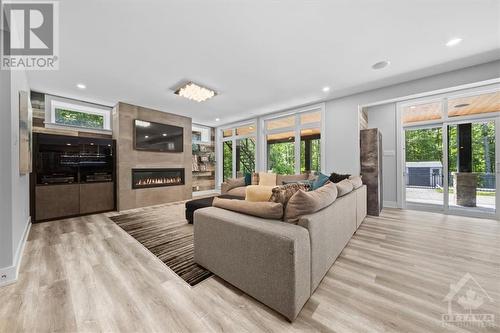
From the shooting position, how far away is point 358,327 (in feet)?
4.09

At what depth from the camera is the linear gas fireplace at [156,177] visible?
15.6ft

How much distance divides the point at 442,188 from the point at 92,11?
673cm

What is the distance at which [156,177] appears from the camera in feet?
17.0

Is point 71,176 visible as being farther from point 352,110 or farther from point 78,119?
point 352,110

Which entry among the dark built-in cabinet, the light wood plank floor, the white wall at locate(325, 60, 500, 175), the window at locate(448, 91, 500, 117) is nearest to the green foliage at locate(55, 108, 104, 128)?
the dark built-in cabinet

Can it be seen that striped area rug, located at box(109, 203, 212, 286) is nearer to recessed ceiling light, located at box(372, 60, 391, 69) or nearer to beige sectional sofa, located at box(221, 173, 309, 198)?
beige sectional sofa, located at box(221, 173, 309, 198)

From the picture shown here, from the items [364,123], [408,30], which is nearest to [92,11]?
[408,30]

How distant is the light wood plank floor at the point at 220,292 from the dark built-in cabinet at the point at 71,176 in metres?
1.46

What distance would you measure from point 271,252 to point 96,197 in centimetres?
464

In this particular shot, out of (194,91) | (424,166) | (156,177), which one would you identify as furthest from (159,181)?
(424,166)

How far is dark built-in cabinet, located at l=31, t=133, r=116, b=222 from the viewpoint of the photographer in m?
3.56

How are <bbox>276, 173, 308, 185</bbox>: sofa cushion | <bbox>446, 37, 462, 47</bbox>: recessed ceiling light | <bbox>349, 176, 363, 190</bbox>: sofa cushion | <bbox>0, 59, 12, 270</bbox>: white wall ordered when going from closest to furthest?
<bbox>0, 59, 12, 270</bbox>: white wall, <bbox>446, 37, 462, 47</bbox>: recessed ceiling light, <bbox>349, 176, 363, 190</bbox>: sofa cushion, <bbox>276, 173, 308, 185</bbox>: sofa cushion

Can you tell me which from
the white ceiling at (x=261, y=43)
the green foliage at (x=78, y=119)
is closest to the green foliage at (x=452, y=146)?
the white ceiling at (x=261, y=43)

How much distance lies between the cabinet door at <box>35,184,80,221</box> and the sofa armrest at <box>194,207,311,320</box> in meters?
3.87
